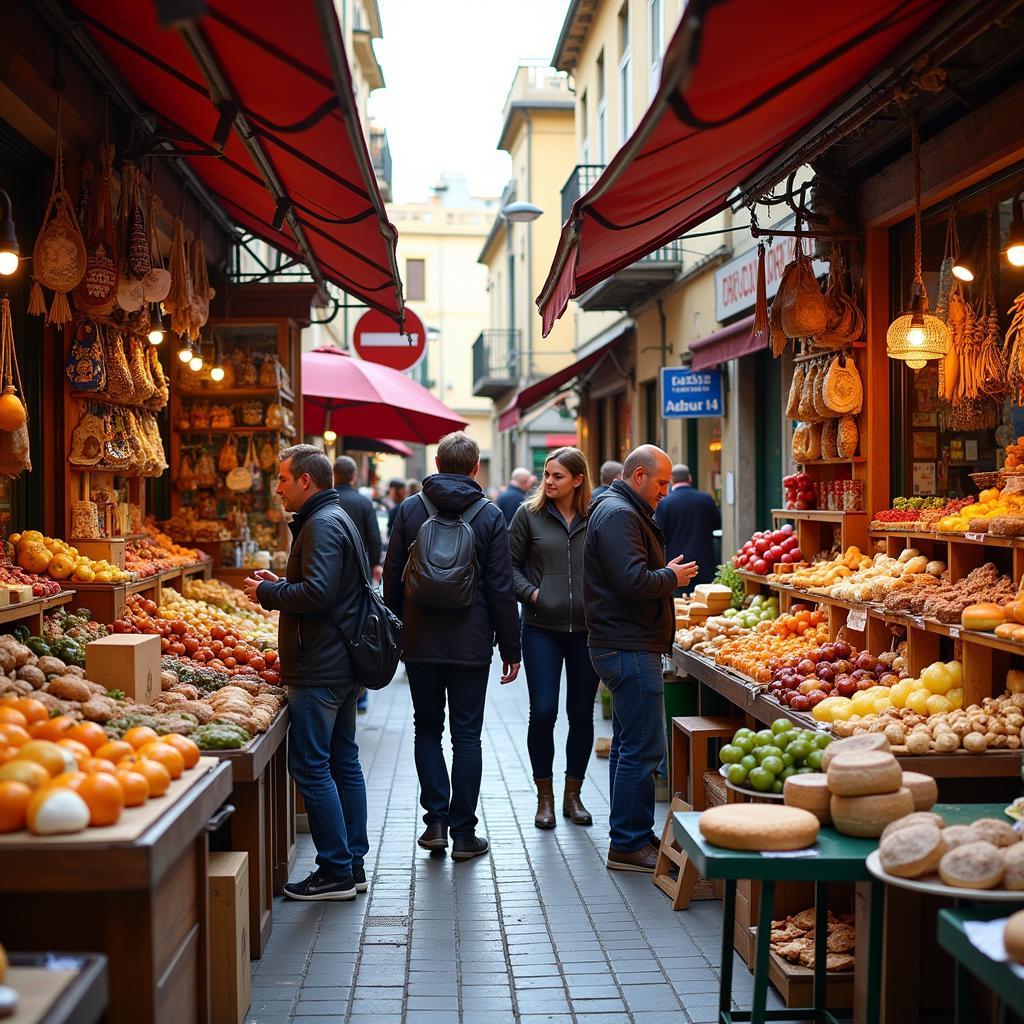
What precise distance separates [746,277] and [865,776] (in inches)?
369

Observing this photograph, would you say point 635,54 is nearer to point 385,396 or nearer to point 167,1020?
point 385,396

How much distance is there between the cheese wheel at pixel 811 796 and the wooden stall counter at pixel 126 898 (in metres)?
1.93

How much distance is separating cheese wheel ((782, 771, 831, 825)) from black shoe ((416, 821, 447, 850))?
2.89 metres

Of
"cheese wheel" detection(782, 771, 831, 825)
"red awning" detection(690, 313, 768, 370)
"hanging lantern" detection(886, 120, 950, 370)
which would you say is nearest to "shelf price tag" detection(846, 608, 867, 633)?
"hanging lantern" detection(886, 120, 950, 370)

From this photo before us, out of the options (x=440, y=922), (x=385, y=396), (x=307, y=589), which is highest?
(x=385, y=396)

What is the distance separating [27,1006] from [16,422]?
3464 mm

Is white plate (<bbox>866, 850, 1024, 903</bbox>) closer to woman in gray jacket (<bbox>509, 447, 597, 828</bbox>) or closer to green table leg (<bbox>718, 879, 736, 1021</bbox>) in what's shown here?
green table leg (<bbox>718, 879, 736, 1021</bbox>)

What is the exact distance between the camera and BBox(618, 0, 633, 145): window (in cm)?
1845

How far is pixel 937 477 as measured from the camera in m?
7.22

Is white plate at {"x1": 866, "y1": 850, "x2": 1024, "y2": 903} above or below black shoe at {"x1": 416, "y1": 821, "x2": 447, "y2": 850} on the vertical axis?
above

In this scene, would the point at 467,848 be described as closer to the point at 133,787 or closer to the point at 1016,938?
the point at 133,787

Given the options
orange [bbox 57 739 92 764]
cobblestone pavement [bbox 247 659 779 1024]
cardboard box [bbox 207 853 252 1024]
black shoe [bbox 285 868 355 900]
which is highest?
orange [bbox 57 739 92 764]

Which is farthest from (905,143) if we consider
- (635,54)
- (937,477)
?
(635,54)

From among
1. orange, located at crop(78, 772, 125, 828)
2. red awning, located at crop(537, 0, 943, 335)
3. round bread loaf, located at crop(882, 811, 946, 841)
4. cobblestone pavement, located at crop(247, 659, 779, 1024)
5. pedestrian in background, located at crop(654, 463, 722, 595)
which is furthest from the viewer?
pedestrian in background, located at crop(654, 463, 722, 595)
